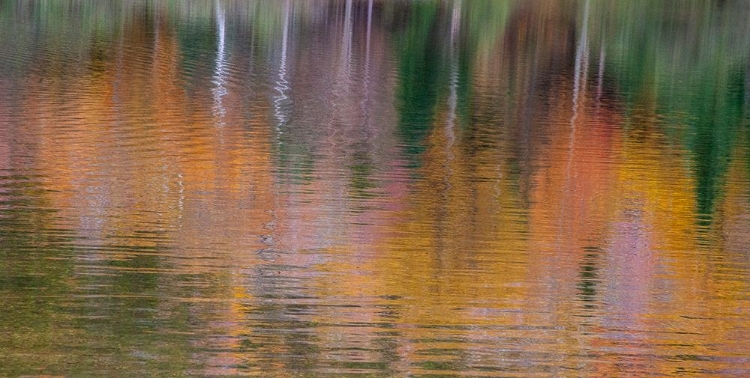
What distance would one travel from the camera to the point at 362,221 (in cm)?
1297

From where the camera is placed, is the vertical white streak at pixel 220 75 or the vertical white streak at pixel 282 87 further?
the vertical white streak at pixel 220 75

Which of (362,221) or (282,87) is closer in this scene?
(362,221)

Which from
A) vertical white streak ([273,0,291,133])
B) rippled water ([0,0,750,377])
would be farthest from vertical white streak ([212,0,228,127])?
vertical white streak ([273,0,291,133])

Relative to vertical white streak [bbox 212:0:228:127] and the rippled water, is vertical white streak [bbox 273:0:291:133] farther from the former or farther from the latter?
vertical white streak [bbox 212:0:228:127]

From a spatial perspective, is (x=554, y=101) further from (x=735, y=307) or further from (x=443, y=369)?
(x=443, y=369)

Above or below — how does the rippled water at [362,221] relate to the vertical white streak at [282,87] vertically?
below

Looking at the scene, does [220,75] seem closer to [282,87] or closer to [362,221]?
[282,87]

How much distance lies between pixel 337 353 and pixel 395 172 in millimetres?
7604

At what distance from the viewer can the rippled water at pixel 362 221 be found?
9172 millimetres

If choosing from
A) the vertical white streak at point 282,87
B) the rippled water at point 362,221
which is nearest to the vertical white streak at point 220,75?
the rippled water at point 362,221

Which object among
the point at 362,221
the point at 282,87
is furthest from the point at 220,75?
the point at 362,221

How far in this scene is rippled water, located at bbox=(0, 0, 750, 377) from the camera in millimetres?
9172

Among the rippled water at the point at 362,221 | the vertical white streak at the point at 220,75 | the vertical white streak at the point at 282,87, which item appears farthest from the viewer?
the vertical white streak at the point at 220,75

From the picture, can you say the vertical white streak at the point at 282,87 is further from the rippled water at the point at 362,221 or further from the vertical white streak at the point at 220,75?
the vertical white streak at the point at 220,75
